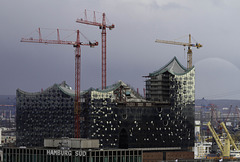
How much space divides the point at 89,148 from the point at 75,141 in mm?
3701

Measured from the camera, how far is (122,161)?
164625 millimetres

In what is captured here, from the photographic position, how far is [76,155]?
→ 16212cm

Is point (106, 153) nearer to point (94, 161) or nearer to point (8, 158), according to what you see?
point (94, 161)

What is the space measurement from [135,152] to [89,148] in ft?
35.8

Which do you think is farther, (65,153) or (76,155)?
(65,153)

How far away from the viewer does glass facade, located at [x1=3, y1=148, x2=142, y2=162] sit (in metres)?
161

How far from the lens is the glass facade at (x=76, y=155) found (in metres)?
161

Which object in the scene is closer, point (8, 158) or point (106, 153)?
point (106, 153)

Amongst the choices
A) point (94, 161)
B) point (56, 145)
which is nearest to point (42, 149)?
point (56, 145)

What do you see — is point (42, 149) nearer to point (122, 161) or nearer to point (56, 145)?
point (56, 145)

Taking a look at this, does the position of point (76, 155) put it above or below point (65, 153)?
below

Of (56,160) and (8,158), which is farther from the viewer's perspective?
(8,158)

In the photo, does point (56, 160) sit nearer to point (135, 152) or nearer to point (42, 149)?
point (42, 149)

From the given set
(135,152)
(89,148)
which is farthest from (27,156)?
(135,152)
